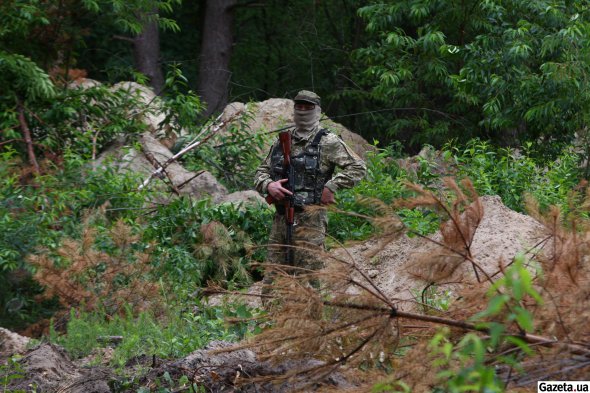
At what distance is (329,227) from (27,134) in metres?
4.08

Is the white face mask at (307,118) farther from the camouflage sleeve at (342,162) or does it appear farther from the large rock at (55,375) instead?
the large rock at (55,375)

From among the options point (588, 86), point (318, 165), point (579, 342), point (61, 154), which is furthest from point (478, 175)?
point (579, 342)

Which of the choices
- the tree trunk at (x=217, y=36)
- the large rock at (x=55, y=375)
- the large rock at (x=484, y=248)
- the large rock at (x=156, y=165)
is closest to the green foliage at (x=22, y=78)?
the large rock at (x=156, y=165)

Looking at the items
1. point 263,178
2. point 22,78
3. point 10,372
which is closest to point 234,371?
point 10,372

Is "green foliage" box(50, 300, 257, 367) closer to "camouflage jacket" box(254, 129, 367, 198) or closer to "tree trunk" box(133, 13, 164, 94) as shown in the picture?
"camouflage jacket" box(254, 129, 367, 198)

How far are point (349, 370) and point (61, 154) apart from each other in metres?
7.76

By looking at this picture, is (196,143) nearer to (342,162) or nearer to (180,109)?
(180,109)

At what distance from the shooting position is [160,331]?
23.4 feet

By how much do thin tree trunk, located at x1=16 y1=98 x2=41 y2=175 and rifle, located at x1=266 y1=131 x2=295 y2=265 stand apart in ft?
15.0

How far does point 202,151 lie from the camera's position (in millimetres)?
12273

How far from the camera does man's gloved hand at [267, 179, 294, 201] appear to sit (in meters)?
7.51

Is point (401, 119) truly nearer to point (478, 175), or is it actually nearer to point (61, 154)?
point (478, 175)

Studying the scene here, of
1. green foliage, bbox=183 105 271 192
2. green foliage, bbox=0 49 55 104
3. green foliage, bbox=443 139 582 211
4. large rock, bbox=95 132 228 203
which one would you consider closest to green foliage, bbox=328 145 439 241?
green foliage, bbox=443 139 582 211

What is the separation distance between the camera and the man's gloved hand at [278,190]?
24.6 ft
